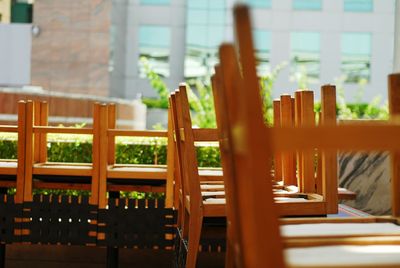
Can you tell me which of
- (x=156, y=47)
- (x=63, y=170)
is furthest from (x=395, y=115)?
(x=156, y=47)

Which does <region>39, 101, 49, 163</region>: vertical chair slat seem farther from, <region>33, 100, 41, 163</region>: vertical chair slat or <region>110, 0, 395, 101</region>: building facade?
<region>110, 0, 395, 101</region>: building facade

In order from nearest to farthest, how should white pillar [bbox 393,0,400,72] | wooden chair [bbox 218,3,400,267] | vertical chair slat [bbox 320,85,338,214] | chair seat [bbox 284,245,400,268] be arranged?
wooden chair [bbox 218,3,400,267], chair seat [bbox 284,245,400,268], vertical chair slat [bbox 320,85,338,214], white pillar [bbox 393,0,400,72]

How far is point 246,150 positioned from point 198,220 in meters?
1.99

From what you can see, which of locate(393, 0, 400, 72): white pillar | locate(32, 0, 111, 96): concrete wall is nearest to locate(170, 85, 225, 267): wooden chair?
locate(393, 0, 400, 72): white pillar

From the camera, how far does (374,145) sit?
4.69 feet

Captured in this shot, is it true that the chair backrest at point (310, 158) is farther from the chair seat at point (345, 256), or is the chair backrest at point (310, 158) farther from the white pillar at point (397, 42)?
the white pillar at point (397, 42)

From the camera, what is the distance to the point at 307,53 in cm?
3300

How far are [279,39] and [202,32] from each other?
3.00 meters

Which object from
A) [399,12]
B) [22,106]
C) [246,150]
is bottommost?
[246,150]

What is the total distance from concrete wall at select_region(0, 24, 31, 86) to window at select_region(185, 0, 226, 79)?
439 inches

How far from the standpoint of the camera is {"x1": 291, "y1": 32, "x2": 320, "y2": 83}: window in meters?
32.9

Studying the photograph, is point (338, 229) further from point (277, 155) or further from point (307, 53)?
point (307, 53)

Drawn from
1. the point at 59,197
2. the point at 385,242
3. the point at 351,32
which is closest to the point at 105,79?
the point at 351,32

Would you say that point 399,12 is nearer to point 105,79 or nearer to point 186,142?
point 186,142
